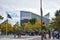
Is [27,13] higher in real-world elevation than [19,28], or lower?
higher

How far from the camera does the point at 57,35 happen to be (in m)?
15.4

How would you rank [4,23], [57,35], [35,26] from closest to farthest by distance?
[57,35] → [35,26] → [4,23]

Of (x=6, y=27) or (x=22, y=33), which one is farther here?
(x=6, y=27)

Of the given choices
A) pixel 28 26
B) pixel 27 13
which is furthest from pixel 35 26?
pixel 27 13

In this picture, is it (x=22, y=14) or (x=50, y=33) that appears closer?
(x=50, y=33)

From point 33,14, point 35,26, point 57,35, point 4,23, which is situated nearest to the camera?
point 57,35

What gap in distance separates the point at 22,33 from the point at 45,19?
3.03 meters

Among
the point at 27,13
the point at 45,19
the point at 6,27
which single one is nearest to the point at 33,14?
the point at 27,13

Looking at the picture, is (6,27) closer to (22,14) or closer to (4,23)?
(4,23)

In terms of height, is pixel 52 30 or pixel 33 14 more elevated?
pixel 33 14

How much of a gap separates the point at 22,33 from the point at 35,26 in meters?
1.84

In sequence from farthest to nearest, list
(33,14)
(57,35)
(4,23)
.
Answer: (4,23) → (33,14) → (57,35)

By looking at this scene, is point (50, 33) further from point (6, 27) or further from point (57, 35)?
point (6, 27)

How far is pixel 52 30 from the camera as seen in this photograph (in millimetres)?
15758
